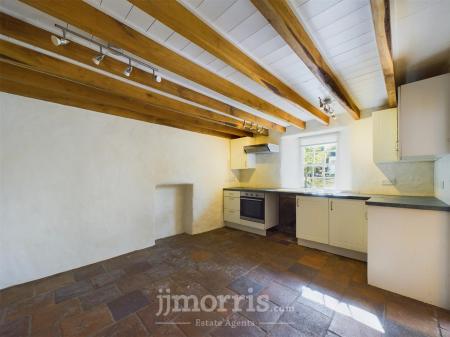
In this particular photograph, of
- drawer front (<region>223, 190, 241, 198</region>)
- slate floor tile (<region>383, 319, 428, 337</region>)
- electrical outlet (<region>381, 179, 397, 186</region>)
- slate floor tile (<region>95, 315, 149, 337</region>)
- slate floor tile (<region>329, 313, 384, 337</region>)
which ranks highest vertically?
electrical outlet (<region>381, 179, 397, 186</region>)

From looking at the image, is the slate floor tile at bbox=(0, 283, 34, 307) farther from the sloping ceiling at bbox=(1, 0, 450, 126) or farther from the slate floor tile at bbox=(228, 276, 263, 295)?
the sloping ceiling at bbox=(1, 0, 450, 126)

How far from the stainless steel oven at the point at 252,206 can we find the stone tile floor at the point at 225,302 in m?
0.98

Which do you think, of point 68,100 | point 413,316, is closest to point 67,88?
point 68,100

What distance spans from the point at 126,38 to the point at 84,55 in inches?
20.3

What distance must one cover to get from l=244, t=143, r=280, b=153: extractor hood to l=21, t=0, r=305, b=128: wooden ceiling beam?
6.58ft

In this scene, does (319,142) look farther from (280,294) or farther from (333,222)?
(280,294)

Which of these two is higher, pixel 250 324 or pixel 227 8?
pixel 227 8

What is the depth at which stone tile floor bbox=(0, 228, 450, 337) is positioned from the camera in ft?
5.06

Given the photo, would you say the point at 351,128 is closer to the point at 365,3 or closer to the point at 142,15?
the point at 365,3

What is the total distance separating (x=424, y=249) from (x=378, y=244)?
359 mm

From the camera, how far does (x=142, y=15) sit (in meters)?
1.24

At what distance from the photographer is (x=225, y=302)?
6.14 feet

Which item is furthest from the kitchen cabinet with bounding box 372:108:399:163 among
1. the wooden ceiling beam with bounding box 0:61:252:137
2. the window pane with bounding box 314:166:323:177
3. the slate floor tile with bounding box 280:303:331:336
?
the wooden ceiling beam with bounding box 0:61:252:137

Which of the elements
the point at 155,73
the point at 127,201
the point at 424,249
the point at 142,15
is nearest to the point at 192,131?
the point at 127,201
